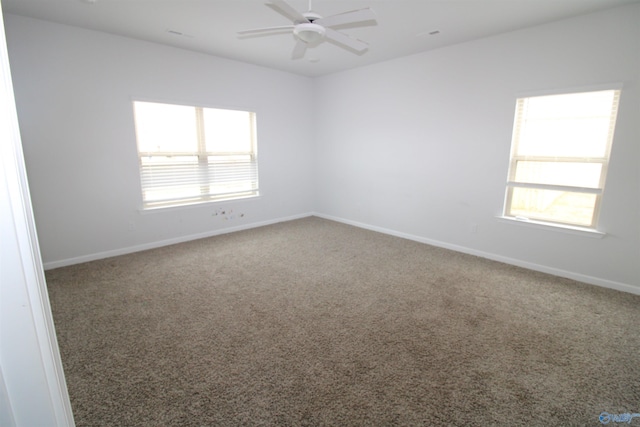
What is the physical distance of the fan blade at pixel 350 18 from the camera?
2059 mm

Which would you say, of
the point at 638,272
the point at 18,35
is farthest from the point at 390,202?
the point at 18,35

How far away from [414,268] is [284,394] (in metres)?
2.30

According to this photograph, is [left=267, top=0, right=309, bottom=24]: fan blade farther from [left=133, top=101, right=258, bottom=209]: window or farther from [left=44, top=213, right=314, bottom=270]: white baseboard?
[left=44, top=213, right=314, bottom=270]: white baseboard

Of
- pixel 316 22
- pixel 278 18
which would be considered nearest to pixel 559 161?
pixel 316 22

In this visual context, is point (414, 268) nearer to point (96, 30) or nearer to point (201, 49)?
point (201, 49)

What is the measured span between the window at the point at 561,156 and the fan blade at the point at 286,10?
2.79 meters

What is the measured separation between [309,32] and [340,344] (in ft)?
7.64

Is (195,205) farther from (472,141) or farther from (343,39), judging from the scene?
(472,141)

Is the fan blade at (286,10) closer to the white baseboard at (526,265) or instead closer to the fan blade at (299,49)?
the fan blade at (299,49)

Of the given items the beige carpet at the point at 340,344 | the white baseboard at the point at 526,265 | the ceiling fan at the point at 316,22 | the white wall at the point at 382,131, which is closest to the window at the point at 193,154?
the white wall at the point at 382,131

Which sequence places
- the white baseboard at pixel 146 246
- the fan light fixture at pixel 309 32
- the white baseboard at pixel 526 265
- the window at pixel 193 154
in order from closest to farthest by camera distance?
the fan light fixture at pixel 309 32 < the white baseboard at pixel 526 265 < the white baseboard at pixel 146 246 < the window at pixel 193 154

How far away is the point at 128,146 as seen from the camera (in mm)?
3963

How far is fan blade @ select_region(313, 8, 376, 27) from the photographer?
6.76ft

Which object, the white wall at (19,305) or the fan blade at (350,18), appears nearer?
the white wall at (19,305)
